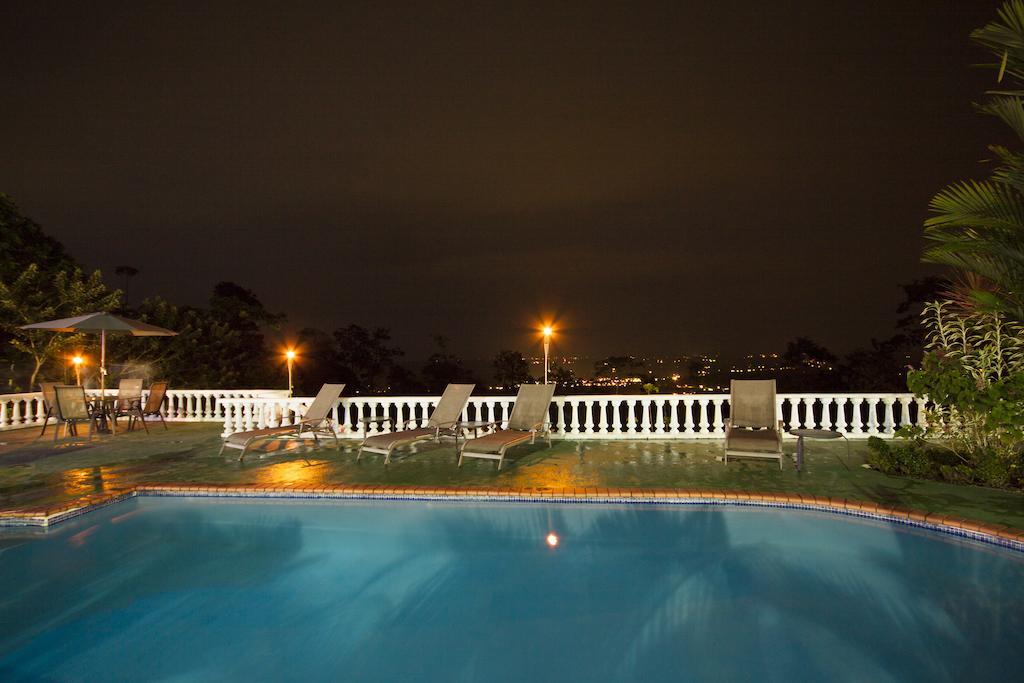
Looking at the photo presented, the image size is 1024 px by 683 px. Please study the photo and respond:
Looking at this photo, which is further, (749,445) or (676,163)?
(676,163)

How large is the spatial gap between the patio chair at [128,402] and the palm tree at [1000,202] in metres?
13.6

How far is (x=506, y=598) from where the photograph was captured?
177 inches

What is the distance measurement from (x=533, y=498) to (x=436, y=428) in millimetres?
2844

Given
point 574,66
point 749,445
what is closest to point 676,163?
point 574,66

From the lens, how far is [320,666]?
362 cm

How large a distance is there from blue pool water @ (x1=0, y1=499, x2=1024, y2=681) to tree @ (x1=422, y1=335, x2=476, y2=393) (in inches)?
855

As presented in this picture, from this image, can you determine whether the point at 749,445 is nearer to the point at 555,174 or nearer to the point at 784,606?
the point at 784,606

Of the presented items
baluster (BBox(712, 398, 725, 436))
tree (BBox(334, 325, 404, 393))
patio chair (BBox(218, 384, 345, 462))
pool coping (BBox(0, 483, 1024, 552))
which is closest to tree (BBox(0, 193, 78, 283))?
tree (BBox(334, 325, 404, 393))

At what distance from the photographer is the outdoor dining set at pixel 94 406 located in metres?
10.5

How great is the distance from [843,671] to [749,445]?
408 cm

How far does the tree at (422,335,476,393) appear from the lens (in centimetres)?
2806

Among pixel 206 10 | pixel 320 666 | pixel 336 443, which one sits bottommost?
pixel 320 666

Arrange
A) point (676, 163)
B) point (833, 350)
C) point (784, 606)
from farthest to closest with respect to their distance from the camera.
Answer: point (833, 350), point (676, 163), point (784, 606)

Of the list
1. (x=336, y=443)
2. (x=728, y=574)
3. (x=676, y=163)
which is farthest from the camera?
(x=676, y=163)
